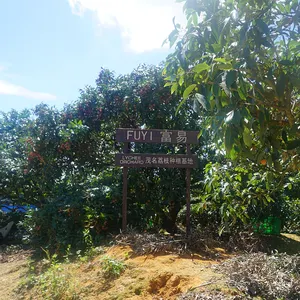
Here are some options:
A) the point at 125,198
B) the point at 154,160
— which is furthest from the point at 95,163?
the point at 154,160

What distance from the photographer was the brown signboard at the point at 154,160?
243 inches

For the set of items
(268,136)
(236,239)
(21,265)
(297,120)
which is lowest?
(21,265)

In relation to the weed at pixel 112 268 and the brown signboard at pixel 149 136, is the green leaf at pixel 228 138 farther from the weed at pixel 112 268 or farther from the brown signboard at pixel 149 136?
the brown signboard at pixel 149 136

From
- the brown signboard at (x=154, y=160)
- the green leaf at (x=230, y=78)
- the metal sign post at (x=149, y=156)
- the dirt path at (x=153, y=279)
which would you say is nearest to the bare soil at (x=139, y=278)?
the dirt path at (x=153, y=279)

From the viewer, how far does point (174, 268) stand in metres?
4.24

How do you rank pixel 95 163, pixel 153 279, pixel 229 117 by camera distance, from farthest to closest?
pixel 95 163, pixel 153 279, pixel 229 117

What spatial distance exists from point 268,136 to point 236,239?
3.51m

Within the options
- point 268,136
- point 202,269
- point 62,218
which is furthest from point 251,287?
point 62,218

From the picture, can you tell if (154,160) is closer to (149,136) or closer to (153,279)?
(149,136)

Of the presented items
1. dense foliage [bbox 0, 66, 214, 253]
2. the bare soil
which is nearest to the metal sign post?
dense foliage [bbox 0, 66, 214, 253]

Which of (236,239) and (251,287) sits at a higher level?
(236,239)

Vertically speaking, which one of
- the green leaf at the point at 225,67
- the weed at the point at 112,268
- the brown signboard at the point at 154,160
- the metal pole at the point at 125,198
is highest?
the brown signboard at the point at 154,160

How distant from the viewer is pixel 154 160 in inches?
245

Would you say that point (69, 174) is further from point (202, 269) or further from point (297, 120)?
point (297, 120)
